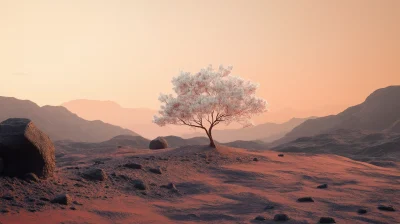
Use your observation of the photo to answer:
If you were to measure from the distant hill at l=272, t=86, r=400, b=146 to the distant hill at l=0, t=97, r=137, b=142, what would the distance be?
66.1 m

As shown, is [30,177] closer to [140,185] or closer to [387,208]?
[140,185]

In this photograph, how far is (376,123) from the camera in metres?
100

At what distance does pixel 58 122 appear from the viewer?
127 metres

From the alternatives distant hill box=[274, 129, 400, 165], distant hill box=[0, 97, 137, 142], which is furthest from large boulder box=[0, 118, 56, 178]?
distant hill box=[0, 97, 137, 142]

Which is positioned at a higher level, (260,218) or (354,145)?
(354,145)

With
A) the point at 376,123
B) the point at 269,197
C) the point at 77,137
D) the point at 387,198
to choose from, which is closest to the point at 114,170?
the point at 269,197

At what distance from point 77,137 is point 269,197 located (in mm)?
112944

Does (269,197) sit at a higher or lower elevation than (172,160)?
lower

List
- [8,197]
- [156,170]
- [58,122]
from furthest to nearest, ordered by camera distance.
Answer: [58,122] < [156,170] < [8,197]

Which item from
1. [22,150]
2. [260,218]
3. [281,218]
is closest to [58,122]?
[22,150]

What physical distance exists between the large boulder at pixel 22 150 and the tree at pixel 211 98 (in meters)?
14.4

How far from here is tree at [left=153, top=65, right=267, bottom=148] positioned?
27.4 meters

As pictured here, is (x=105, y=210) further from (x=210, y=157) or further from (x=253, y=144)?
(x=253, y=144)

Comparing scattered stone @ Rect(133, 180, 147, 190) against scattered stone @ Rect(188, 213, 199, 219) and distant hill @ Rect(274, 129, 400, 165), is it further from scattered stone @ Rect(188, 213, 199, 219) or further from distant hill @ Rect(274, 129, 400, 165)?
distant hill @ Rect(274, 129, 400, 165)
